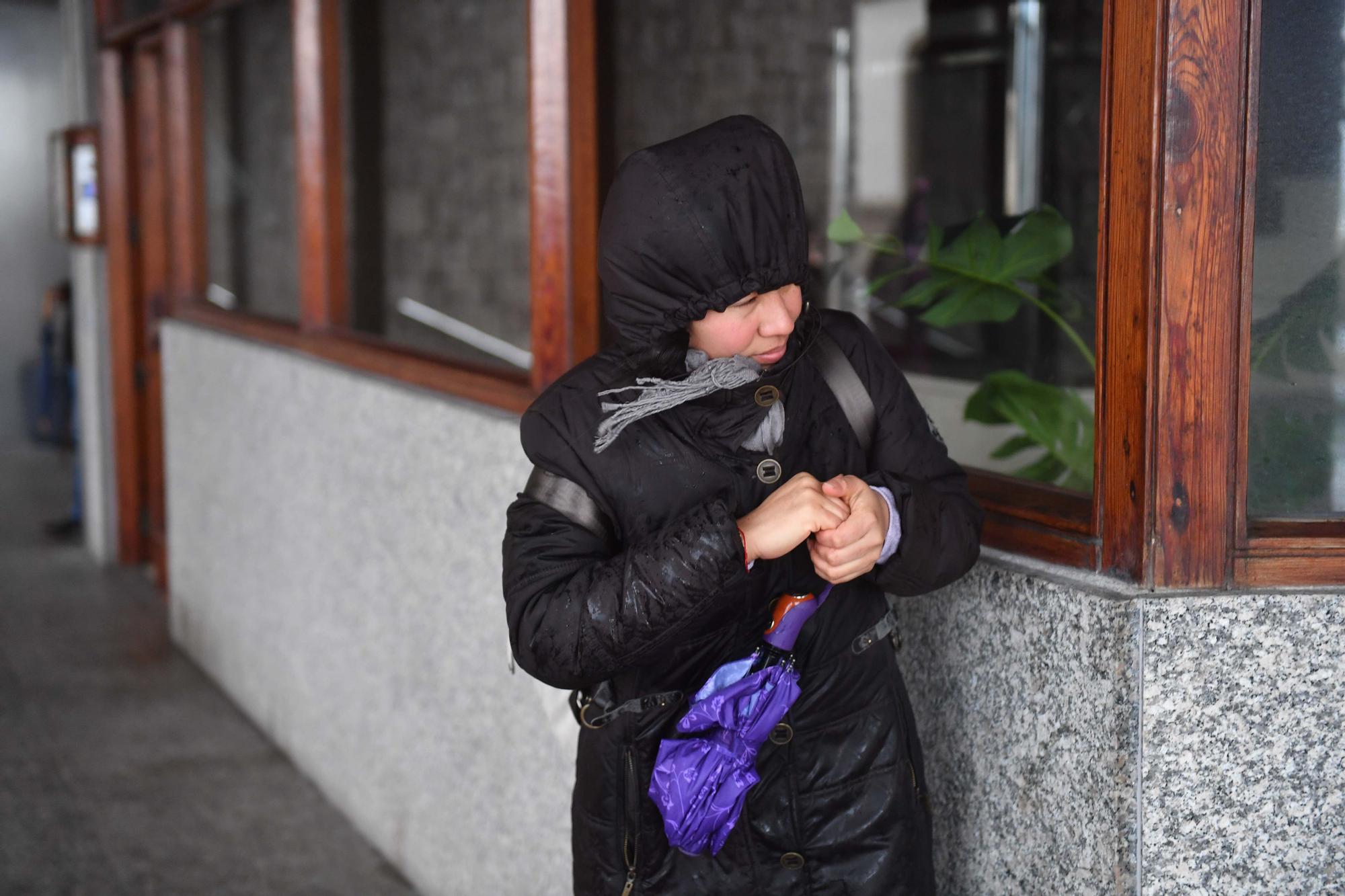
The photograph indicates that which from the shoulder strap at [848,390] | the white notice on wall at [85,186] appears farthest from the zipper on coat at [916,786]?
the white notice on wall at [85,186]

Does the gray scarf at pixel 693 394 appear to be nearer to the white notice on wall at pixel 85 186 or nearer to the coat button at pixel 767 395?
the coat button at pixel 767 395

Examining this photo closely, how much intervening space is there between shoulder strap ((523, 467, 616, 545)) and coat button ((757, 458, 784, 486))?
7.3 inches

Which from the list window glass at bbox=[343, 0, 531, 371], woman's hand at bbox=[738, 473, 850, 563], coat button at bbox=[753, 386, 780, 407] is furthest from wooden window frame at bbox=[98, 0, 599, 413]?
woman's hand at bbox=[738, 473, 850, 563]

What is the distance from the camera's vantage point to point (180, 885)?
11.3 feet

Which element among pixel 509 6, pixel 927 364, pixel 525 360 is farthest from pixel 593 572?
pixel 509 6

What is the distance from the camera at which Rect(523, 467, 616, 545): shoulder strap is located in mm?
1584

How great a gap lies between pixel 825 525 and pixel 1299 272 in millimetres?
629

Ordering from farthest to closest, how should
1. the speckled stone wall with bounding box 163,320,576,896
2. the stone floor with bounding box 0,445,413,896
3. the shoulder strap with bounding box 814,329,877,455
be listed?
the stone floor with bounding box 0,445,413,896, the speckled stone wall with bounding box 163,320,576,896, the shoulder strap with bounding box 814,329,877,455

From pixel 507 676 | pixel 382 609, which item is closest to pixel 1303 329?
pixel 507 676

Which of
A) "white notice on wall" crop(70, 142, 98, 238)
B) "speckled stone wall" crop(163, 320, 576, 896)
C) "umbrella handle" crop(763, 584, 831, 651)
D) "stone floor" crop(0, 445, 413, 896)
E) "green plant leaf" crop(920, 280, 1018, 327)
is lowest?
"stone floor" crop(0, 445, 413, 896)

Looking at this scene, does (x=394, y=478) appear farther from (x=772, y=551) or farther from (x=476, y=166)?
(x=476, y=166)

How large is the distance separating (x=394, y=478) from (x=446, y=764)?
69 cm

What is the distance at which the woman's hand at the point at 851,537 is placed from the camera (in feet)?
4.76

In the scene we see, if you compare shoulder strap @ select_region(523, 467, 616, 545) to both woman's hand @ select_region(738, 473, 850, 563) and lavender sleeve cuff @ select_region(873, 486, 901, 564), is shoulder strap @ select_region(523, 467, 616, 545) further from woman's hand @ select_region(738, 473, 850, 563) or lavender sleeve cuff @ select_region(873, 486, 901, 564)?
lavender sleeve cuff @ select_region(873, 486, 901, 564)
